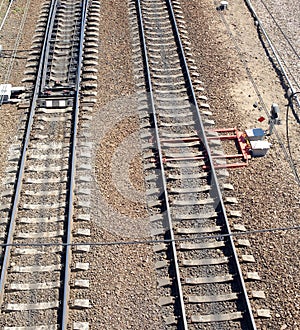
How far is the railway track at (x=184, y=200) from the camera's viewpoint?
8680 millimetres

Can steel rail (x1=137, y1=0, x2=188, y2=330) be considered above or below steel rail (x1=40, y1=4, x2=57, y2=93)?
below

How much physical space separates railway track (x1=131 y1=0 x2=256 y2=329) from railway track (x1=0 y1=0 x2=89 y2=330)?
5.83 feet

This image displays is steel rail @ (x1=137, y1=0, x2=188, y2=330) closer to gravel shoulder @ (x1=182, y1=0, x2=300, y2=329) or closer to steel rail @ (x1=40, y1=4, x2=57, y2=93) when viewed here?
gravel shoulder @ (x1=182, y1=0, x2=300, y2=329)

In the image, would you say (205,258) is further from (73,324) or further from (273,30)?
(273,30)

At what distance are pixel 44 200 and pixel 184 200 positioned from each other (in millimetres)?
3089

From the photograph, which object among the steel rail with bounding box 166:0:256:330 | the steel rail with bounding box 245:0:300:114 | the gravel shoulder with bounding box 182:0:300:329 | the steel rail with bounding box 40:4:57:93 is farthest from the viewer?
the steel rail with bounding box 40:4:57:93

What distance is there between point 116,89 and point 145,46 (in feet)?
7.78

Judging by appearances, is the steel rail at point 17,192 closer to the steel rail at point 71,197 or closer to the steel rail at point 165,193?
the steel rail at point 71,197

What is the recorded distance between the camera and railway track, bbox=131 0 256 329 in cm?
868

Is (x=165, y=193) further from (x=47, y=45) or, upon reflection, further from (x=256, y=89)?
(x=47, y=45)

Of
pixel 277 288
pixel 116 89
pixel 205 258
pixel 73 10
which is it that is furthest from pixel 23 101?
pixel 277 288

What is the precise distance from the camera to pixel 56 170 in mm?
11211

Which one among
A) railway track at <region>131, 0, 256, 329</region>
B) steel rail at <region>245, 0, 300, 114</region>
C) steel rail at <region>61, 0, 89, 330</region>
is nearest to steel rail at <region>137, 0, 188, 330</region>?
railway track at <region>131, 0, 256, 329</region>

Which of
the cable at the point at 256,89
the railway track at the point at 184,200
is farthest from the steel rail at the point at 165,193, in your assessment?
the cable at the point at 256,89
